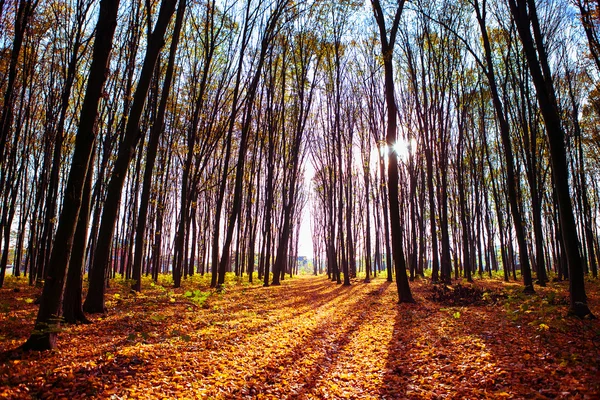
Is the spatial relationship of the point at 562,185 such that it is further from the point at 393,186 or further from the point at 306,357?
the point at 306,357

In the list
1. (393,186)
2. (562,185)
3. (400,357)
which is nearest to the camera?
(400,357)

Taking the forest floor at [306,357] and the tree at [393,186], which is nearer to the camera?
the forest floor at [306,357]

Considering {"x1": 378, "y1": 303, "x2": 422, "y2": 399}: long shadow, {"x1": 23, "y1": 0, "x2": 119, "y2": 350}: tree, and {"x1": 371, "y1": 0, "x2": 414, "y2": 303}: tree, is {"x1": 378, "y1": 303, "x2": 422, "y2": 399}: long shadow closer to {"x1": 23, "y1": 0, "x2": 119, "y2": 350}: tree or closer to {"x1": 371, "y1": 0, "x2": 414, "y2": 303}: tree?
{"x1": 371, "y1": 0, "x2": 414, "y2": 303}: tree

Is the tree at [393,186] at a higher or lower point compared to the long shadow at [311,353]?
higher

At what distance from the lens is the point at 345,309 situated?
10.2 metres

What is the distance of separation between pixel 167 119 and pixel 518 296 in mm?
19287

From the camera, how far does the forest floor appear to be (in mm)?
3611

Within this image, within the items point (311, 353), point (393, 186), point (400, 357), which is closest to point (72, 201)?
point (311, 353)

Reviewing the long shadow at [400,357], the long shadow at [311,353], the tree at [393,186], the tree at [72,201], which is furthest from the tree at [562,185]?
the tree at [72,201]

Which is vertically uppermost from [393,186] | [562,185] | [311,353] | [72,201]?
[393,186]

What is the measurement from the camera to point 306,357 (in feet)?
17.8

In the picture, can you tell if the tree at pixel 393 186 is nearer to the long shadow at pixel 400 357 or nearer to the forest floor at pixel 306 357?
the long shadow at pixel 400 357

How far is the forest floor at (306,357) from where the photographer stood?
361cm

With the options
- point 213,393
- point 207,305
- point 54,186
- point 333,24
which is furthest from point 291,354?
point 333,24
